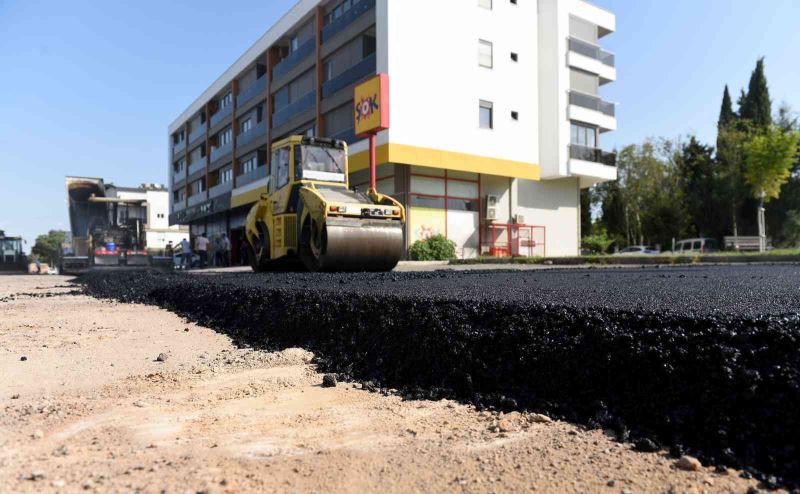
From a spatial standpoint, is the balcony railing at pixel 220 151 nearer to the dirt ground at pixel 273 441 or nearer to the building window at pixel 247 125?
the building window at pixel 247 125

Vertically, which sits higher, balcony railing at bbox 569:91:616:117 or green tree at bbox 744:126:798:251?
balcony railing at bbox 569:91:616:117

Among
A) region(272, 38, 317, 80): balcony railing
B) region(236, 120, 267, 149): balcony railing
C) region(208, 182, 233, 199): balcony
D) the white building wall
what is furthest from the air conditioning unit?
region(208, 182, 233, 199): balcony

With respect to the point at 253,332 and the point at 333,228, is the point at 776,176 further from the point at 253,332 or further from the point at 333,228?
the point at 253,332

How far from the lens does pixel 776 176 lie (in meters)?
29.8

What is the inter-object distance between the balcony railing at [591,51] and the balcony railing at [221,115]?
77.1 feet

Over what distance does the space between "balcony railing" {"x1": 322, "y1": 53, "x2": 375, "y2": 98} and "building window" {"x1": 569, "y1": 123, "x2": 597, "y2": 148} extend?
11647 millimetres

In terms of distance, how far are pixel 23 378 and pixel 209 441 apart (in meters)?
2.30

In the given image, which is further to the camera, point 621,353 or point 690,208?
point 690,208

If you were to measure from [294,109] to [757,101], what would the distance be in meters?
36.7

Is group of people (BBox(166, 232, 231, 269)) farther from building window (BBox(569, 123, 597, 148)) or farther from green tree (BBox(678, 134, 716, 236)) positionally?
green tree (BBox(678, 134, 716, 236))

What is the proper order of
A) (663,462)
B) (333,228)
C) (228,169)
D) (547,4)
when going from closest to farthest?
(663,462)
(333,228)
(547,4)
(228,169)

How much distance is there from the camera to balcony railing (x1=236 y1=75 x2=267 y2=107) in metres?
33.7

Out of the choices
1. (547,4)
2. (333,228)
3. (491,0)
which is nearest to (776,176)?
(547,4)

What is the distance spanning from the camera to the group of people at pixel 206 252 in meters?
27.4
